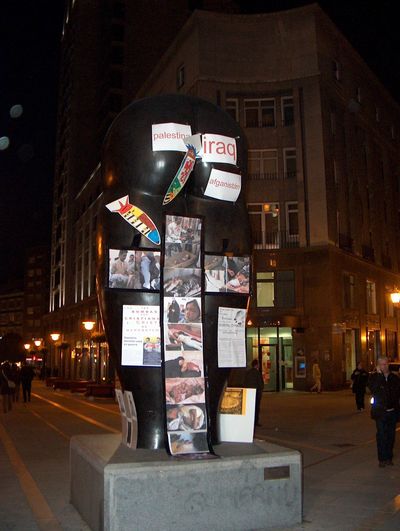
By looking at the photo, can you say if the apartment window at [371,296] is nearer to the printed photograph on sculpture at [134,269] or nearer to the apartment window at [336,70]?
the apartment window at [336,70]

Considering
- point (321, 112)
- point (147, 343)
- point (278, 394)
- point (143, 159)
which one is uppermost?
point (321, 112)

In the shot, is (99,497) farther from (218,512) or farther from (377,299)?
(377,299)

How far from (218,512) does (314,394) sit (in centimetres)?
2348

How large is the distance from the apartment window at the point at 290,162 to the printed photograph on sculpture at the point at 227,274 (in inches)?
1067

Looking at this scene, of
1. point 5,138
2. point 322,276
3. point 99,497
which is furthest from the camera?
point 5,138

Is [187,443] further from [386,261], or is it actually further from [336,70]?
[386,261]

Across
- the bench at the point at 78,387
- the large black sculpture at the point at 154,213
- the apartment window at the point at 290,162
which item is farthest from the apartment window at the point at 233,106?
the large black sculpture at the point at 154,213

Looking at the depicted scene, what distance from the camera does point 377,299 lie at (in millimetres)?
37781

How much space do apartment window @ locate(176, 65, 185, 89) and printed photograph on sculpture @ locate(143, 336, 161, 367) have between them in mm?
31145

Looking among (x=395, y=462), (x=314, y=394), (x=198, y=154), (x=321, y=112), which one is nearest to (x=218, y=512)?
(x=198, y=154)

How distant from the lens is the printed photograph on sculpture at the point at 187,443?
602 centimetres

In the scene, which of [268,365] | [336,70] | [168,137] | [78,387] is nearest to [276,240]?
[268,365]

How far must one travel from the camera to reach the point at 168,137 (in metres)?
6.83

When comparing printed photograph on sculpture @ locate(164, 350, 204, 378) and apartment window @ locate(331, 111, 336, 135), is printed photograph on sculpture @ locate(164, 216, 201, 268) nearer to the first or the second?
printed photograph on sculpture @ locate(164, 350, 204, 378)
